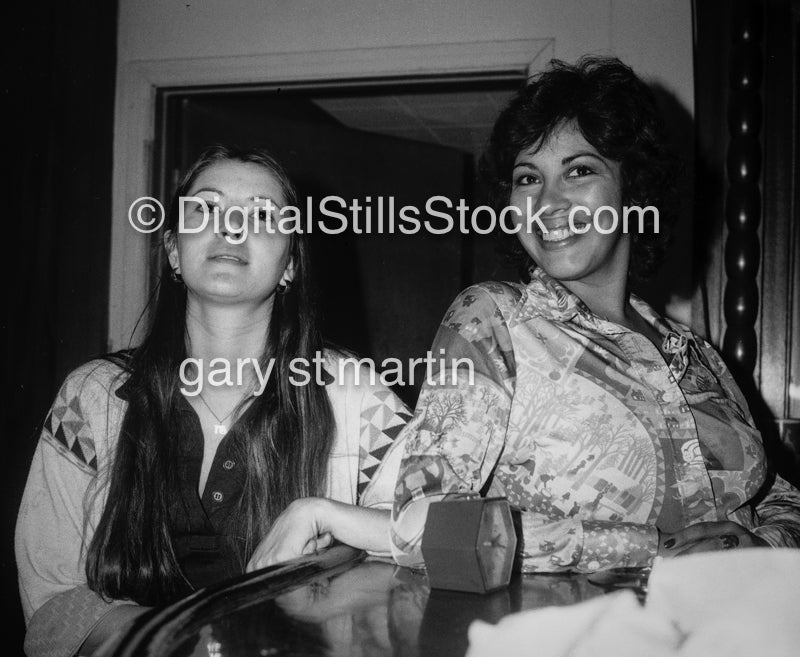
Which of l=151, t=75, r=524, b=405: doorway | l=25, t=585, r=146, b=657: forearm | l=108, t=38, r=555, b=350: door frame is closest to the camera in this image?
l=25, t=585, r=146, b=657: forearm

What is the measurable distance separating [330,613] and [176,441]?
70cm

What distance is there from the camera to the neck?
1.32 metres

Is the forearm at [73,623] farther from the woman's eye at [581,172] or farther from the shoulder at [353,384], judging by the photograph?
the woman's eye at [581,172]

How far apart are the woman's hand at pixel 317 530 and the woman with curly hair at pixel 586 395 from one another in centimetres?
7

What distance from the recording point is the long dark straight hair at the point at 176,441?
1.10m

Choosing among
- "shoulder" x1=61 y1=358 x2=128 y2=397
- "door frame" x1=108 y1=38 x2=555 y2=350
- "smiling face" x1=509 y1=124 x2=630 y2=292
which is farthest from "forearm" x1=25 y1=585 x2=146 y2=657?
"door frame" x1=108 y1=38 x2=555 y2=350

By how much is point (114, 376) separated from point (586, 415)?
78 centimetres

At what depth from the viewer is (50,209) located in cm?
188

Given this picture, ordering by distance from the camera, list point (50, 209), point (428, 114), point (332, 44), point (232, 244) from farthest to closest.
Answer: point (428, 114)
point (332, 44)
point (50, 209)
point (232, 244)

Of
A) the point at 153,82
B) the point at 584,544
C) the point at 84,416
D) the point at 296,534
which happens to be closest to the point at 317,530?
the point at 296,534

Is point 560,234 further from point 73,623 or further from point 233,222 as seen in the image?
point 73,623

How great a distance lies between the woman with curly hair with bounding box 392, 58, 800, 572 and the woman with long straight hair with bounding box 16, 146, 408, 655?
0.17 metres

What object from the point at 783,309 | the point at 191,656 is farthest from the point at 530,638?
the point at 783,309

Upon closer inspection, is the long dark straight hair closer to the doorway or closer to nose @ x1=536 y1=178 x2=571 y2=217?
nose @ x1=536 y1=178 x2=571 y2=217
